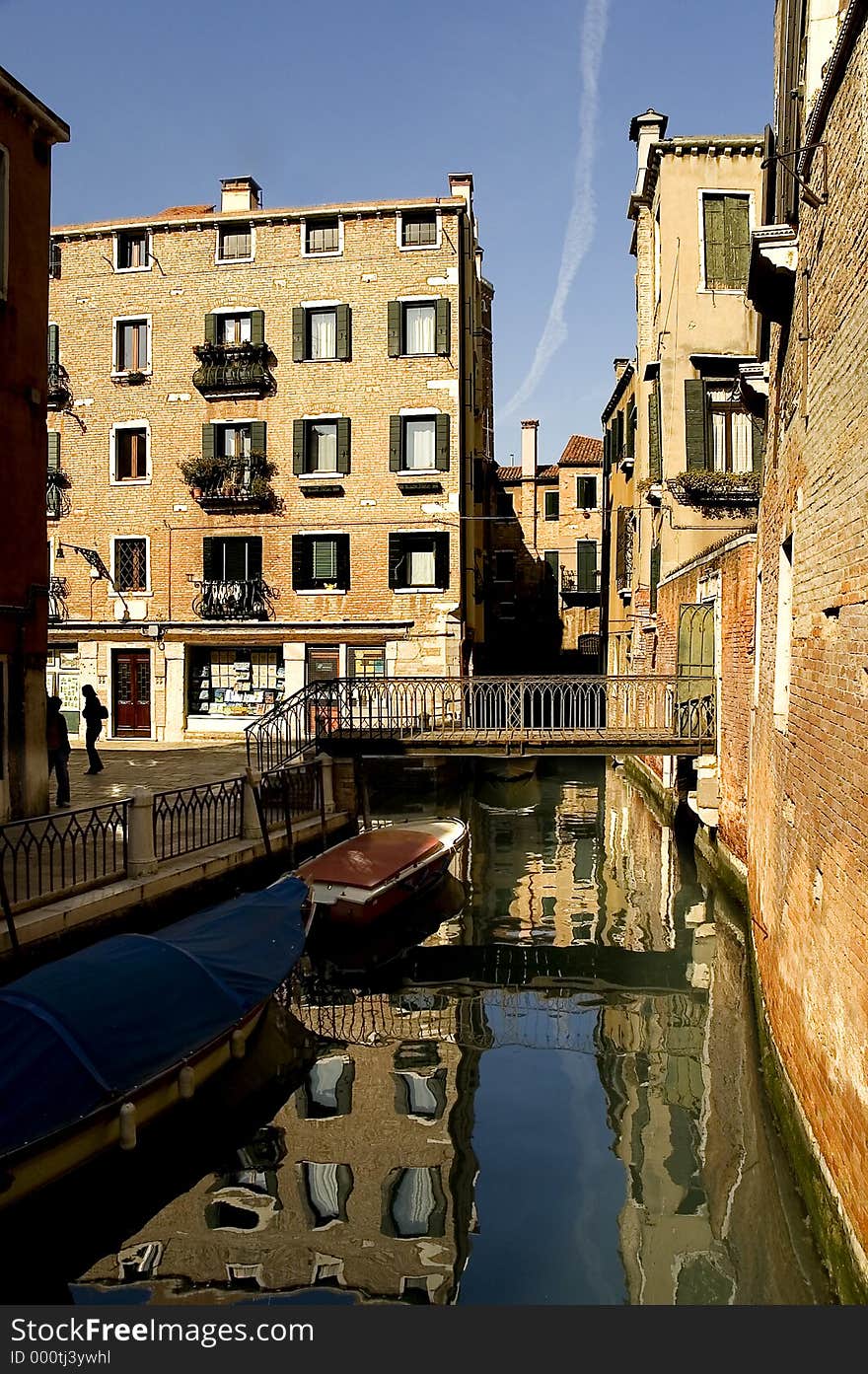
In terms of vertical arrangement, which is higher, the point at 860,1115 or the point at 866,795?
the point at 866,795

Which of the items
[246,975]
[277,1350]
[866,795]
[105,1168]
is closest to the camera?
[277,1350]

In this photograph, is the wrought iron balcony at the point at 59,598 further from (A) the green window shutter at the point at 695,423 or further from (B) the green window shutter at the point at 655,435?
(A) the green window shutter at the point at 695,423

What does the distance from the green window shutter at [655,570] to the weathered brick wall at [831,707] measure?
13.8 meters

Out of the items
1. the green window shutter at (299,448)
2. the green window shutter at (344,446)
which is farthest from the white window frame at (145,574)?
the green window shutter at (344,446)

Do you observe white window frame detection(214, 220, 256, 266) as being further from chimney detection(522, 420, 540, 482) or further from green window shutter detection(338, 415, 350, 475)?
chimney detection(522, 420, 540, 482)

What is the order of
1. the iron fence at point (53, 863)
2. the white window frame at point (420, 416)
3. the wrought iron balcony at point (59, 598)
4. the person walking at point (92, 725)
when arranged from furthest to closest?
the wrought iron balcony at point (59, 598) < the white window frame at point (420, 416) < the person walking at point (92, 725) < the iron fence at point (53, 863)

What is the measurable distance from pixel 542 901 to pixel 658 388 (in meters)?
11.1

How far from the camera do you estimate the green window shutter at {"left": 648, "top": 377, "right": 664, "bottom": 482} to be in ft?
71.1

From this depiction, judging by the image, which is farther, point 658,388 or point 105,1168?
point 658,388

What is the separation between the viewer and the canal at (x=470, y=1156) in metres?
6.31

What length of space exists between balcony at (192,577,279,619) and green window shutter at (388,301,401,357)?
6.56m

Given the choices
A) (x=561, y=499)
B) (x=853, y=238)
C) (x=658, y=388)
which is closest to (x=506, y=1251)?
(x=853, y=238)

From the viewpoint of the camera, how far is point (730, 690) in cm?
1497

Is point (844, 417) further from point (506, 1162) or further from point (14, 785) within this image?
Answer: point (14, 785)
